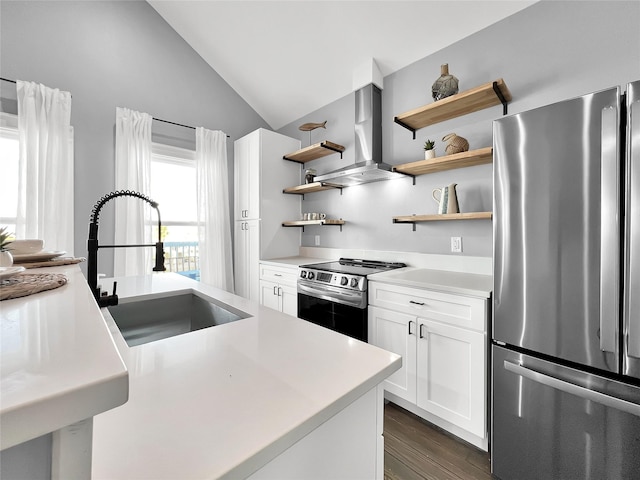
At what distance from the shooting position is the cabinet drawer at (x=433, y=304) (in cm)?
168

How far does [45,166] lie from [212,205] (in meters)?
1.49

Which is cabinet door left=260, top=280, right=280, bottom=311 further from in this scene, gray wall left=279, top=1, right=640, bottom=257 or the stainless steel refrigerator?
the stainless steel refrigerator

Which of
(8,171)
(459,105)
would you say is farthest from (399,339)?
(8,171)

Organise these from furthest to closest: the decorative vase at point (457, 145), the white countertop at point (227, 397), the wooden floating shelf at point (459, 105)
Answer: the decorative vase at point (457, 145) → the wooden floating shelf at point (459, 105) → the white countertop at point (227, 397)

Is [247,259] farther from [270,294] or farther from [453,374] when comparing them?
[453,374]

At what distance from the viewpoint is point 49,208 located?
8.29ft

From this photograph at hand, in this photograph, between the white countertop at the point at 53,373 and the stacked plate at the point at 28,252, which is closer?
the white countertop at the point at 53,373

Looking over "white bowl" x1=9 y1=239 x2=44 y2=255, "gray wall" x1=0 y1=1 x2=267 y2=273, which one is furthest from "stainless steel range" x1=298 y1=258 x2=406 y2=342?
"gray wall" x1=0 y1=1 x2=267 y2=273

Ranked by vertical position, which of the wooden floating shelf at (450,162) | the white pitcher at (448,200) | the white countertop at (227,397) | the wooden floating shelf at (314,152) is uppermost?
the wooden floating shelf at (314,152)

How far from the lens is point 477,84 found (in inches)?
92.6

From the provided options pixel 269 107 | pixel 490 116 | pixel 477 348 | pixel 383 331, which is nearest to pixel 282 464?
pixel 477 348

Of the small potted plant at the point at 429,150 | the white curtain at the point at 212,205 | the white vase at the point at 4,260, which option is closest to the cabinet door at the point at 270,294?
the white curtain at the point at 212,205

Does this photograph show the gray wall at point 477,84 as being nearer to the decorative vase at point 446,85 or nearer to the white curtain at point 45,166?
the decorative vase at point 446,85

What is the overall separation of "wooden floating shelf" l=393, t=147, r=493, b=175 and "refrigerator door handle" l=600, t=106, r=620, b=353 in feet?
2.45
